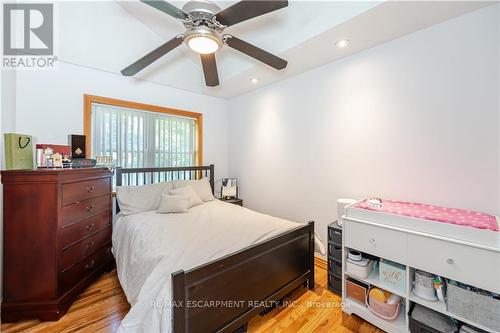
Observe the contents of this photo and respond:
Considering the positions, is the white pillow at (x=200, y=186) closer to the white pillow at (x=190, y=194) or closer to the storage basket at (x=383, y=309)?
the white pillow at (x=190, y=194)

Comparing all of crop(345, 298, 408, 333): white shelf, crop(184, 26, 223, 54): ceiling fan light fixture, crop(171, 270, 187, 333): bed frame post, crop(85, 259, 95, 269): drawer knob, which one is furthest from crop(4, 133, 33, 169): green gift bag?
crop(345, 298, 408, 333): white shelf

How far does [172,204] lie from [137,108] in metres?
1.42

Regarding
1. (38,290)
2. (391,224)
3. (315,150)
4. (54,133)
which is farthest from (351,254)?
Result: (54,133)

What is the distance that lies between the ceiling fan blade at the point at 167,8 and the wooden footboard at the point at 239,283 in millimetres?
1695

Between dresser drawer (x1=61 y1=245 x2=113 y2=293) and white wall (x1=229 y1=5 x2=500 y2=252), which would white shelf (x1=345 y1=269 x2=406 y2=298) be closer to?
white wall (x1=229 y1=5 x2=500 y2=252)

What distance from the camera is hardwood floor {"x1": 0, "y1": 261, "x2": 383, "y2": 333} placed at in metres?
1.60

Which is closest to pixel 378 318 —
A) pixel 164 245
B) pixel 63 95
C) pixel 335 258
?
pixel 335 258

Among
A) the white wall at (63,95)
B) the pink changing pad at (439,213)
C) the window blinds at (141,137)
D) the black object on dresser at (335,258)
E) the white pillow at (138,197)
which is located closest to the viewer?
the pink changing pad at (439,213)

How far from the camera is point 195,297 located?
1224mm

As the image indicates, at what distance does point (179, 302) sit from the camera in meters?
1.13

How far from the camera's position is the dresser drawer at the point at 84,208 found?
5.80ft

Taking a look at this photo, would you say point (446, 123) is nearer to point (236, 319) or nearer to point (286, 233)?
point (286, 233)

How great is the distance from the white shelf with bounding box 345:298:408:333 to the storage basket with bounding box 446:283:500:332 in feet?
1.17

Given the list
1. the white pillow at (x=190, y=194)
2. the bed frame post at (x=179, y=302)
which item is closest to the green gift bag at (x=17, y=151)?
the white pillow at (x=190, y=194)
